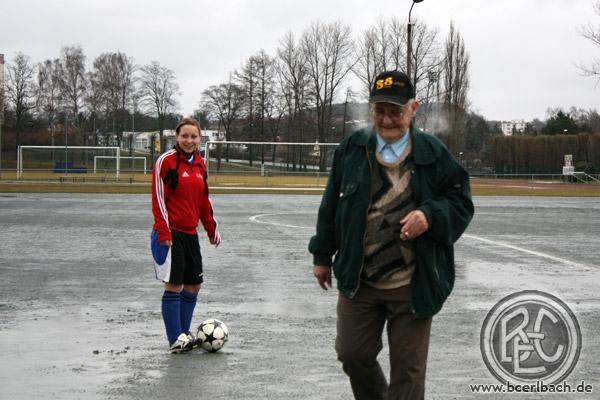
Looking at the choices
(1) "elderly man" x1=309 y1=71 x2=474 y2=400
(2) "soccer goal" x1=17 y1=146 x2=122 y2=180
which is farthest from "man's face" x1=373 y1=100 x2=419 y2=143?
(2) "soccer goal" x1=17 y1=146 x2=122 y2=180

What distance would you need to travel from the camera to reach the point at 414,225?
425cm

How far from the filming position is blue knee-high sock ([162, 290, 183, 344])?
7.02 m

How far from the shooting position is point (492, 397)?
223 inches

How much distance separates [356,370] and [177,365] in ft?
7.57

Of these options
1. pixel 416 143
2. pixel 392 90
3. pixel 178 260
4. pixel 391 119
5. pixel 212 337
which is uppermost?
pixel 392 90

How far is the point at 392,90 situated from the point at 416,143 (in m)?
0.30

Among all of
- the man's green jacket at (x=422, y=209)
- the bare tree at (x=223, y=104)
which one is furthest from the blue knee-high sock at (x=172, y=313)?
the bare tree at (x=223, y=104)

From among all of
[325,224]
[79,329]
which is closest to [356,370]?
[325,224]

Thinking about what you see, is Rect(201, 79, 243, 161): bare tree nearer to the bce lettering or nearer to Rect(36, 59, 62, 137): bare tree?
Rect(36, 59, 62, 137): bare tree

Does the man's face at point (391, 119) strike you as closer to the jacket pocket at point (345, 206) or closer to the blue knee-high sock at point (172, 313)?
the jacket pocket at point (345, 206)

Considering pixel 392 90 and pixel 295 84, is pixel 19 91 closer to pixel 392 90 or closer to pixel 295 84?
pixel 295 84

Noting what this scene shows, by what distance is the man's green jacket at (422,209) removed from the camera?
4.39 m

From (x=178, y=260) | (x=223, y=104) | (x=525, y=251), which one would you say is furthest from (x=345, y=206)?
(x=223, y=104)

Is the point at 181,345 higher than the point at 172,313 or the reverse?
the reverse
